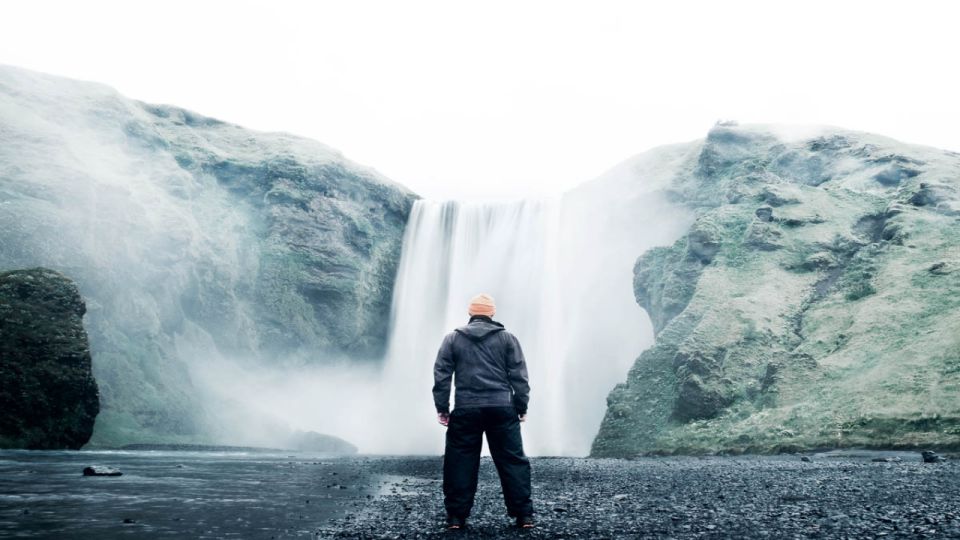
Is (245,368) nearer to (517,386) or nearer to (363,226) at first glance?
(363,226)

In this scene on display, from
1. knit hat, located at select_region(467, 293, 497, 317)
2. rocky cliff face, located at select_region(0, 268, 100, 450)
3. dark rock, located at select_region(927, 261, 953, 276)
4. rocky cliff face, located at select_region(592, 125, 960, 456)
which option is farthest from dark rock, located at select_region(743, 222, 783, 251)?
rocky cliff face, located at select_region(0, 268, 100, 450)

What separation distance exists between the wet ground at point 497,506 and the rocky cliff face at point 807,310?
38.9 feet

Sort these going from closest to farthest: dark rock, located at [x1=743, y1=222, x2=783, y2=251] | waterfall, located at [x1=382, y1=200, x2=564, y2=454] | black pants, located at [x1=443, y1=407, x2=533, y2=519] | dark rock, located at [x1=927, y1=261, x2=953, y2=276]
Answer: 1. black pants, located at [x1=443, y1=407, x2=533, y2=519]
2. dark rock, located at [x1=927, y1=261, x2=953, y2=276]
3. dark rock, located at [x1=743, y1=222, x2=783, y2=251]
4. waterfall, located at [x1=382, y1=200, x2=564, y2=454]

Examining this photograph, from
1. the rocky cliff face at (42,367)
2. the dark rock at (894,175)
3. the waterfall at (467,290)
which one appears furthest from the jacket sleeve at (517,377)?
the dark rock at (894,175)

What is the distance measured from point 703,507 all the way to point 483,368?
12.2ft

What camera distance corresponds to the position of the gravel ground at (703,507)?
6641 millimetres

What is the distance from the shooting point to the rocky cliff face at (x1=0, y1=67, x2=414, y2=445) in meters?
42.2

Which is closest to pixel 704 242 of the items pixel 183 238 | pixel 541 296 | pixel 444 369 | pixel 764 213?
pixel 764 213

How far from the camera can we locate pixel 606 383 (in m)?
48.9

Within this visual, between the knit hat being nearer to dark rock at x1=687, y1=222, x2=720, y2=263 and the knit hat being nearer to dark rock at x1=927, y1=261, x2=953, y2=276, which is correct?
dark rock at x1=927, y1=261, x2=953, y2=276

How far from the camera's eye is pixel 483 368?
25.6ft

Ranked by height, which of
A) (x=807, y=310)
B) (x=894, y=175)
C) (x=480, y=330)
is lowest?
(x=480, y=330)

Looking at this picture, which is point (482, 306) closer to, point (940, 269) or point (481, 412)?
point (481, 412)

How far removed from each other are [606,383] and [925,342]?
82.3 ft
